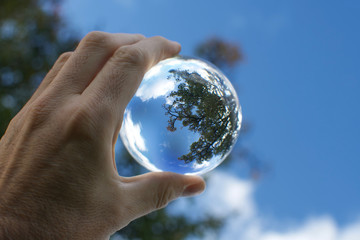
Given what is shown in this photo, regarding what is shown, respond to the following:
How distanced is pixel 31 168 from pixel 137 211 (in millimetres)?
840

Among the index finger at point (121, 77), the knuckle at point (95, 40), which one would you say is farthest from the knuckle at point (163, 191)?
the knuckle at point (95, 40)

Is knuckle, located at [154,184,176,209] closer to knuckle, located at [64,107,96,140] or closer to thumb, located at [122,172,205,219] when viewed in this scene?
thumb, located at [122,172,205,219]

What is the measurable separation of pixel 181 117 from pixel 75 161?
33.1 inches

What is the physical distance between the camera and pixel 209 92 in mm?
2617

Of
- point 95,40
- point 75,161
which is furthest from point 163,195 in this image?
point 95,40

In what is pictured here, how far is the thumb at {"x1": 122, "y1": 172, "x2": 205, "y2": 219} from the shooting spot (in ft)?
8.06

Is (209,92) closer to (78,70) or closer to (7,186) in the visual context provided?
(78,70)

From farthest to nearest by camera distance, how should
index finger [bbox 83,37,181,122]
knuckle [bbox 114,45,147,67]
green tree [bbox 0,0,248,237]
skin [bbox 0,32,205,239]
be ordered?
green tree [bbox 0,0,248,237]
knuckle [bbox 114,45,147,67]
index finger [bbox 83,37,181,122]
skin [bbox 0,32,205,239]

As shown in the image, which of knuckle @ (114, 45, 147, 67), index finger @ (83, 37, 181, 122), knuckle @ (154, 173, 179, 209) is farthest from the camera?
knuckle @ (154, 173, 179, 209)

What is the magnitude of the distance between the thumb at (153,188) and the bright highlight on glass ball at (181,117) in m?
0.13

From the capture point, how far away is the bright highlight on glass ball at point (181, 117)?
2.52 m

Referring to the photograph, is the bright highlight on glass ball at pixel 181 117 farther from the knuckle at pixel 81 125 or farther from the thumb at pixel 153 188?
the knuckle at pixel 81 125

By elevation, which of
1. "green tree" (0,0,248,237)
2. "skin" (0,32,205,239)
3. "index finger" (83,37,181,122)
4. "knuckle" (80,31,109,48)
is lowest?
"skin" (0,32,205,239)

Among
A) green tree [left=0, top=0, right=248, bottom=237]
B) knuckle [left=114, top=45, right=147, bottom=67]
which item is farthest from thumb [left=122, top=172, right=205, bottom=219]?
green tree [left=0, top=0, right=248, bottom=237]
